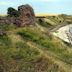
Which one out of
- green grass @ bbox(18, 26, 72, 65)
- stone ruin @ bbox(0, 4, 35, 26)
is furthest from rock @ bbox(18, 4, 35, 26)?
green grass @ bbox(18, 26, 72, 65)

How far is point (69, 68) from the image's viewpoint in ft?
90.4

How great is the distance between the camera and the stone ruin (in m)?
34.9

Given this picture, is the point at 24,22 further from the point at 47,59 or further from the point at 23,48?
the point at 47,59

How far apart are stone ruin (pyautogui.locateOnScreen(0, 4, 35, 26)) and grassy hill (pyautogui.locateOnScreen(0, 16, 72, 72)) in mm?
732

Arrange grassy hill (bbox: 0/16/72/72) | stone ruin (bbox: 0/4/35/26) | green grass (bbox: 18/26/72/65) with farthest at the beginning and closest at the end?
stone ruin (bbox: 0/4/35/26), green grass (bbox: 18/26/72/65), grassy hill (bbox: 0/16/72/72)

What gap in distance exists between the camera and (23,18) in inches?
1419

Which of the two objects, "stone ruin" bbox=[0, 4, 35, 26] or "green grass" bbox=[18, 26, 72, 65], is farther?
"stone ruin" bbox=[0, 4, 35, 26]

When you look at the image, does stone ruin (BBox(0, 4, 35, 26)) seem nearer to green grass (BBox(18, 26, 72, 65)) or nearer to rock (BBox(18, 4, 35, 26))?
rock (BBox(18, 4, 35, 26))

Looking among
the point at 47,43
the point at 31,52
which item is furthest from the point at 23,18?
the point at 31,52

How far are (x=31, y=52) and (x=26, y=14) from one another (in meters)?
8.89

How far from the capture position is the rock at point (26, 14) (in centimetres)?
3600

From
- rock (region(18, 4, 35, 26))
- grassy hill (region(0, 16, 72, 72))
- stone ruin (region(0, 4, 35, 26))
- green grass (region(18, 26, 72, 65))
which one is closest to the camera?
grassy hill (region(0, 16, 72, 72))

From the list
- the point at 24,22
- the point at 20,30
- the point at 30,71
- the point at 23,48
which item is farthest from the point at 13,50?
the point at 24,22

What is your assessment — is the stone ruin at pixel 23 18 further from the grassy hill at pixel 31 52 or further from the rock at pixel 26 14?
the grassy hill at pixel 31 52
